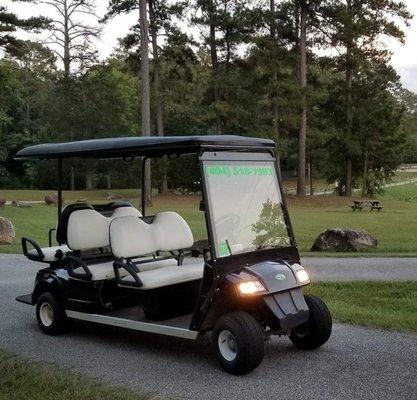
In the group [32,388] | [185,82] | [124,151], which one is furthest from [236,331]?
[185,82]

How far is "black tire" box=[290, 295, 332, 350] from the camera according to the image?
5.42 m

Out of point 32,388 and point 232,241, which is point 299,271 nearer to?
point 232,241

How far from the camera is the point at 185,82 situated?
3919cm

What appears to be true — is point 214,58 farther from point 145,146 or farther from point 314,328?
point 314,328

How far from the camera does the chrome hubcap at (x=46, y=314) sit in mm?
6368

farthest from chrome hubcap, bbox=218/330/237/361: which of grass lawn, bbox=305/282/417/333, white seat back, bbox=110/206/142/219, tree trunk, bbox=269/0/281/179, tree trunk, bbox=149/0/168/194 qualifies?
tree trunk, bbox=269/0/281/179

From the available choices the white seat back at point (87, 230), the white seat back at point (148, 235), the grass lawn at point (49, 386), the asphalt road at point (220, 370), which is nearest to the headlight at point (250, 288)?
the asphalt road at point (220, 370)

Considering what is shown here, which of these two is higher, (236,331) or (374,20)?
(374,20)

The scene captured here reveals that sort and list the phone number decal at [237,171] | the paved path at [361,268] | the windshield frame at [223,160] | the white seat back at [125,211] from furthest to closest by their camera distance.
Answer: the paved path at [361,268]
the white seat back at [125,211]
the phone number decal at [237,171]
the windshield frame at [223,160]

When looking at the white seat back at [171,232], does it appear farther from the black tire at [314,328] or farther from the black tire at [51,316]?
the black tire at [314,328]

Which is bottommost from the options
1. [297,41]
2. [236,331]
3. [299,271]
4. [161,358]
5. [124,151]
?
[161,358]

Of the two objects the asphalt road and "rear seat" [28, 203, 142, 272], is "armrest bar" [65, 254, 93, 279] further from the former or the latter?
the asphalt road

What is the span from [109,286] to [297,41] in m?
33.9

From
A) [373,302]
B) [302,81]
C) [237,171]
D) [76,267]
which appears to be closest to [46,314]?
[76,267]
